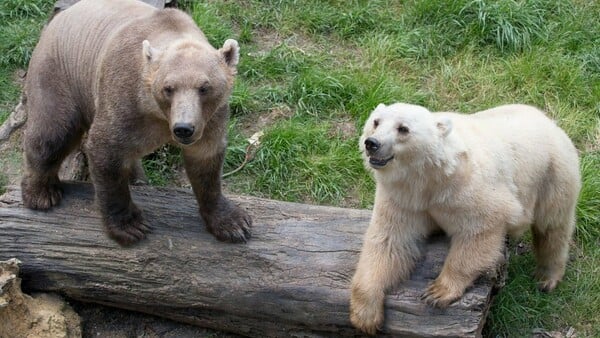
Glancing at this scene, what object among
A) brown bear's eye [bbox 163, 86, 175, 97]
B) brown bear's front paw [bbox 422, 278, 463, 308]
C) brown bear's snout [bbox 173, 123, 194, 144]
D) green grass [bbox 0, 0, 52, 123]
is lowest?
green grass [bbox 0, 0, 52, 123]

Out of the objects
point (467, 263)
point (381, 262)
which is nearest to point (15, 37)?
point (381, 262)

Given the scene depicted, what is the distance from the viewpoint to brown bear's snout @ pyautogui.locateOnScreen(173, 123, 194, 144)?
4824 millimetres

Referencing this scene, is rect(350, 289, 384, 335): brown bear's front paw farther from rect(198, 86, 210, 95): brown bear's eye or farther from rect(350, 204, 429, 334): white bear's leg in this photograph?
rect(198, 86, 210, 95): brown bear's eye

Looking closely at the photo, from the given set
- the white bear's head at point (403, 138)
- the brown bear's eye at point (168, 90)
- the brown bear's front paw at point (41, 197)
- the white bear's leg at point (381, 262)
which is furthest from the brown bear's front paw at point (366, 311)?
the brown bear's front paw at point (41, 197)

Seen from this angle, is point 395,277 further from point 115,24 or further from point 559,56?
point 559,56

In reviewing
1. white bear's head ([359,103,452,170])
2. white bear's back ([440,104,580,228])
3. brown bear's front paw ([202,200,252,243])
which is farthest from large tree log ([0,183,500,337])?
white bear's head ([359,103,452,170])

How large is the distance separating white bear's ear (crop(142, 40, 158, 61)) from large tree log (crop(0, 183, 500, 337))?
1180 millimetres

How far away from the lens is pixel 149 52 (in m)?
5.18

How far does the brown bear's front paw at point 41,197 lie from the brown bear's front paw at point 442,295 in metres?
2.69

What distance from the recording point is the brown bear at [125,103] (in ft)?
16.6

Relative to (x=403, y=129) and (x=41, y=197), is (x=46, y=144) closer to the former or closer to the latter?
(x=41, y=197)

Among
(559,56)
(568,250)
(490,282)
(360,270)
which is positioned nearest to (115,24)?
(360,270)

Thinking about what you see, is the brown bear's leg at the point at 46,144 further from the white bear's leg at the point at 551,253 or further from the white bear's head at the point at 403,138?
the white bear's leg at the point at 551,253

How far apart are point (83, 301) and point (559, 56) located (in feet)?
15.6
